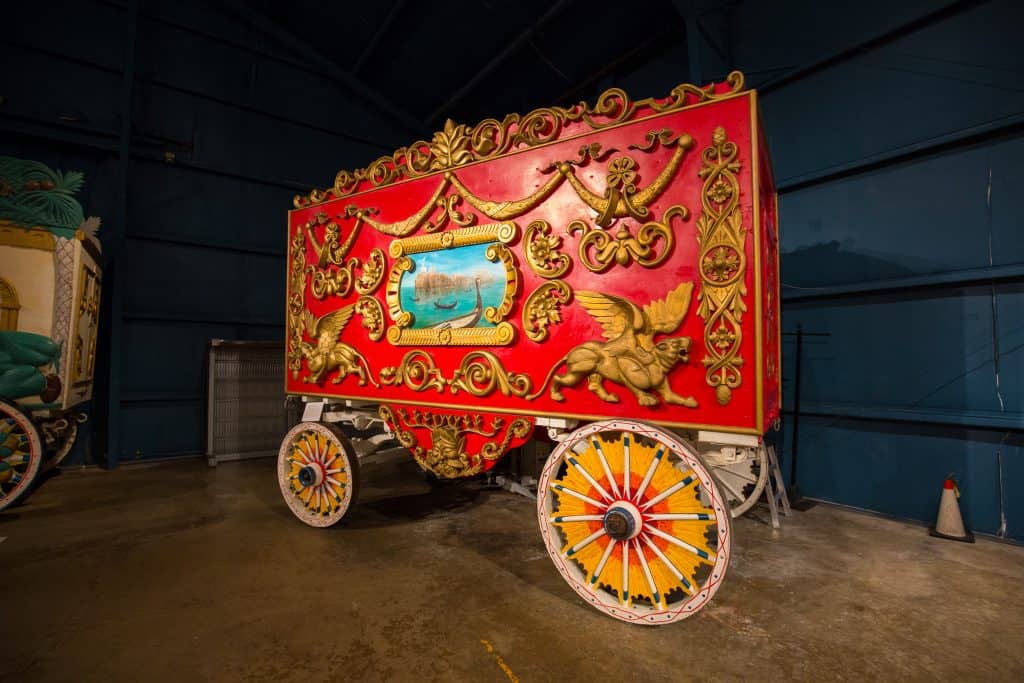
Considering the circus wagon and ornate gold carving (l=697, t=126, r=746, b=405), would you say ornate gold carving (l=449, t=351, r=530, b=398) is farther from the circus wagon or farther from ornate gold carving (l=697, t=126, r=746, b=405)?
the circus wagon

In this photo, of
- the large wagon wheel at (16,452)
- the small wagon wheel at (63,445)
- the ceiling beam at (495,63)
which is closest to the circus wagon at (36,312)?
the large wagon wheel at (16,452)

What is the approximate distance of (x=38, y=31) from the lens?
5.47 meters

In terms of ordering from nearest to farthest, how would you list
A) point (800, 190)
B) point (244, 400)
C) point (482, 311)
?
point (482, 311) < point (800, 190) < point (244, 400)

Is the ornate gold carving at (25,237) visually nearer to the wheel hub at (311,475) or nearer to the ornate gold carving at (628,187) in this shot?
the wheel hub at (311,475)

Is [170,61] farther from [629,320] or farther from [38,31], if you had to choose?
[629,320]

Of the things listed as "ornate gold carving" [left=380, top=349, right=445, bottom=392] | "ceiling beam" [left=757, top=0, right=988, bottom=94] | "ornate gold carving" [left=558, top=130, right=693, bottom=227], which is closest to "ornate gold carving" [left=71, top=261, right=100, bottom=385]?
"ornate gold carving" [left=380, top=349, right=445, bottom=392]

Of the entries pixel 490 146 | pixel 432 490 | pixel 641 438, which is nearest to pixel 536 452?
pixel 432 490

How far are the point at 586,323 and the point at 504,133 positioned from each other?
1.38 metres

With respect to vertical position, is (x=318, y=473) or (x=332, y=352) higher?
(x=332, y=352)

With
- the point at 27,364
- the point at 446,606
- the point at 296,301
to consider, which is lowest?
the point at 446,606

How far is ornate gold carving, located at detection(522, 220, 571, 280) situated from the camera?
106 inches

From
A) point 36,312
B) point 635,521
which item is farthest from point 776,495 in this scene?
point 36,312

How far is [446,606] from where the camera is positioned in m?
2.46

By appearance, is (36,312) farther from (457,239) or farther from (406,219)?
(457,239)
